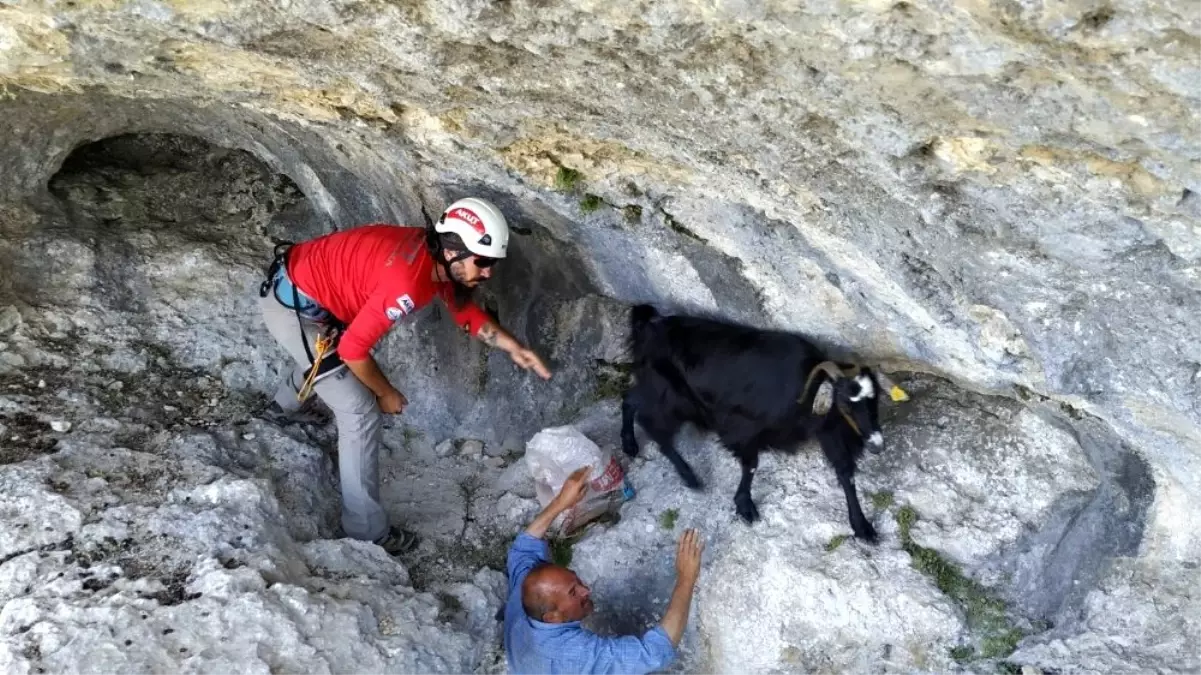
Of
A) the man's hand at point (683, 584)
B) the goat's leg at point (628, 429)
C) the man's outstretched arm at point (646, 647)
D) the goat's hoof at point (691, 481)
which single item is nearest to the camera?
the man's outstretched arm at point (646, 647)

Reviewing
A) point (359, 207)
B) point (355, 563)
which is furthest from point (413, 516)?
point (359, 207)

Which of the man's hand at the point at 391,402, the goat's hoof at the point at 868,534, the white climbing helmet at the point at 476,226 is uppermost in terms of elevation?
the white climbing helmet at the point at 476,226

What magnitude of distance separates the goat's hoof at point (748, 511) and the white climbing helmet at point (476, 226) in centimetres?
178

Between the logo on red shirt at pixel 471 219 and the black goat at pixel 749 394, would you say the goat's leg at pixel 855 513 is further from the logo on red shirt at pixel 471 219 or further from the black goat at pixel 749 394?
the logo on red shirt at pixel 471 219

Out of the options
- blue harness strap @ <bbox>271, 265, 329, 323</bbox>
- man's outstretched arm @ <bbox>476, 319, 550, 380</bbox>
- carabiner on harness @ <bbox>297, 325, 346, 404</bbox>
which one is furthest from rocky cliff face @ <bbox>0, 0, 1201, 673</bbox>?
blue harness strap @ <bbox>271, 265, 329, 323</bbox>

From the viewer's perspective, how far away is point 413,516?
16.7ft

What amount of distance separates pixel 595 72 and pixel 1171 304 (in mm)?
2005

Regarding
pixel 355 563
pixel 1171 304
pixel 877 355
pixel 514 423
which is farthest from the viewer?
pixel 514 423

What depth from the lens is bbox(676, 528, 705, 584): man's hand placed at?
4098 mm

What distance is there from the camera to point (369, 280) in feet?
13.8

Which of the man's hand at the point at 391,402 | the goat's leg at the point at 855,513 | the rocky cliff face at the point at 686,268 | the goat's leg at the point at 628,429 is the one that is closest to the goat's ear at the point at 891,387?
the rocky cliff face at the point at 686,268

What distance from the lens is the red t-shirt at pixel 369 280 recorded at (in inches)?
158

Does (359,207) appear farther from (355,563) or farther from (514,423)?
(355,563)

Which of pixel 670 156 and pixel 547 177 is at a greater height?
pixel 670 156
